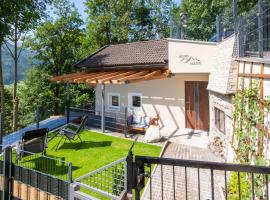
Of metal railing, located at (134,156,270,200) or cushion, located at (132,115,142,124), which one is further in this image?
cushion, located at (132,115,142,124)

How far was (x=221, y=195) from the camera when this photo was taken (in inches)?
348

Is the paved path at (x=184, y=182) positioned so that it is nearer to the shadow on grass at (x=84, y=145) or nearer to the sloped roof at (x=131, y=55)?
the shadow on grass at (x=84, y=145)

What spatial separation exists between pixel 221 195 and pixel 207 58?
10.6 metres

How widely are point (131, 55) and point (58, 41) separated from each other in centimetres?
1404

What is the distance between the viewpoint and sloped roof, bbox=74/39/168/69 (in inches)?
840

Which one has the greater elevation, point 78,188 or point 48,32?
point 48,32

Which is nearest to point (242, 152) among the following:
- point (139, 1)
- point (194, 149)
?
point (194, 149)

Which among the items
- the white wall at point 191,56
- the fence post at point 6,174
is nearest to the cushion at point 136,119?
the white wall at point 191,56

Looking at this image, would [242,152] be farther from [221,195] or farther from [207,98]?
[207,98]

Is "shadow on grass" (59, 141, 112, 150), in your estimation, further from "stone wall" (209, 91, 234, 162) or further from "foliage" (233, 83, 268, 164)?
"foliage" (233, 83, 268, 164)

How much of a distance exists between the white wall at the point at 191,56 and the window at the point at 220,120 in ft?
11.6

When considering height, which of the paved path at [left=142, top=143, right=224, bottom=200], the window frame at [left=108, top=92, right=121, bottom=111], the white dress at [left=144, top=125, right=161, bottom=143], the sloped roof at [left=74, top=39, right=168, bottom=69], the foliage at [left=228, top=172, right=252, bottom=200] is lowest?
the paved path at [left=142, top=143, right=224, bottom=200]

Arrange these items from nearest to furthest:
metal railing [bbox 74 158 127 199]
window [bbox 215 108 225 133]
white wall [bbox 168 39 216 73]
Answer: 1. metal railing [bbox 74 158 127 199]
2. window [bbox 215 108 225 133]
3. white wall [bbox 168 39 216 73]

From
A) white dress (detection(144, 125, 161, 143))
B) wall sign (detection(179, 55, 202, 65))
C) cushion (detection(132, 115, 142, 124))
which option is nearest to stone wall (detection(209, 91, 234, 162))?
wall sign (detection(179, 55, 202, 65))
